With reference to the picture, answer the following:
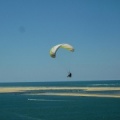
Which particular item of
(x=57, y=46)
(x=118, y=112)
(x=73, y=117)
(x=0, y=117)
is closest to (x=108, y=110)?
(x=118, y=112)

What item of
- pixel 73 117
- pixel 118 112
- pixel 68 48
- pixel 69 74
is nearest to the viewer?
pixel 69 74

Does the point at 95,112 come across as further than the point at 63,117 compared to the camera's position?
Yes

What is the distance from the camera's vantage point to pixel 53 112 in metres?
38.8

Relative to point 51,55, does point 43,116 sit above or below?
below

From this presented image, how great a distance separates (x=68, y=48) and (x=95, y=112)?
55.2 ft

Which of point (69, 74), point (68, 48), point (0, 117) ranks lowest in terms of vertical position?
point (0, 117)

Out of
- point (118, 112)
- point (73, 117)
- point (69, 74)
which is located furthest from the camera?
point (118, 112)

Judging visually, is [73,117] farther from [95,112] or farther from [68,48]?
[68,48]

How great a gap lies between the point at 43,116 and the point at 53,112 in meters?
3.27

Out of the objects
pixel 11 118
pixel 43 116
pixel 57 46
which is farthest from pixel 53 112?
pixel 57 46

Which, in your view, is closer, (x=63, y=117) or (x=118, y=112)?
(x=63, y=117)

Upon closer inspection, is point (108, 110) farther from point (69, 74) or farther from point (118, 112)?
point (69, 74)

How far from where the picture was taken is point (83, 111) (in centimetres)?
3881

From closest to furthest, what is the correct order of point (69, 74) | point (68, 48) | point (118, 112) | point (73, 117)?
point (69, 74) → point (68, 48) → point (73, 117) → point (118, 112)
